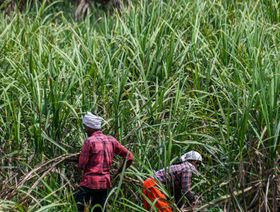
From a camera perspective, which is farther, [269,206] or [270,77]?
[270,77]

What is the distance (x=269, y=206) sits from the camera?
25.4 feet

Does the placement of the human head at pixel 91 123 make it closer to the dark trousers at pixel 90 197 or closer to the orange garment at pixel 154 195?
the dark trousers at pixel 90 197

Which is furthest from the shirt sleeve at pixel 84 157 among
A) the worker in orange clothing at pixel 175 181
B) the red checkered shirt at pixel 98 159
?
the worker in orange clothing at pixel 175 181

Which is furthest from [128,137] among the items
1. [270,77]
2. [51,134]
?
[270,77]

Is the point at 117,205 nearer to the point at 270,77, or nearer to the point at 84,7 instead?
the point at 270,77

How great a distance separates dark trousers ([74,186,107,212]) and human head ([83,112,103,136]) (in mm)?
474

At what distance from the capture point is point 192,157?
26.6ft

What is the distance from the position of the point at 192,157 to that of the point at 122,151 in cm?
55

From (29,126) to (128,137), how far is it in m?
0.88

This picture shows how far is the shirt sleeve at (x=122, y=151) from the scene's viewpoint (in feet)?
26.4

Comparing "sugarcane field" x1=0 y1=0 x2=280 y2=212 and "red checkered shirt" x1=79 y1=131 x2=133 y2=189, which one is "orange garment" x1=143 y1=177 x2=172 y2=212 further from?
"red checkered shirt" x1=79 y1=131 x2=133 y2=189

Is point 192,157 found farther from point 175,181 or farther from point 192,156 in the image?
point 175,181

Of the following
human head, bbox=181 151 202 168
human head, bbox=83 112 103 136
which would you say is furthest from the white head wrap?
human head, bbox=181 151 202 168

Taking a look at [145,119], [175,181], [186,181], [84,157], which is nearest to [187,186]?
[186,181]
